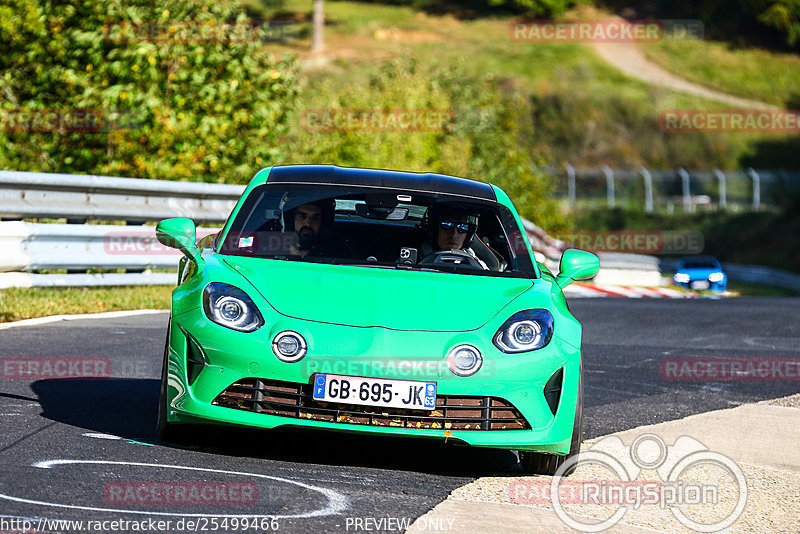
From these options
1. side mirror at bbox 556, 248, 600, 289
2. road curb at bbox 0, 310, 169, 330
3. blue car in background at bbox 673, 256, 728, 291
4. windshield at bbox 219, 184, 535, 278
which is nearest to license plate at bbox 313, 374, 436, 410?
windshield at bbox 219, 184, 535, 278

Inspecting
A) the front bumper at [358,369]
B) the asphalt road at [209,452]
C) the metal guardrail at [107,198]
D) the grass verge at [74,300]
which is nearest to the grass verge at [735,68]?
the metal guardrail at [107,198]

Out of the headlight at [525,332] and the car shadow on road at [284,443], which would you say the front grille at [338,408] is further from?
the headlight at [525,332]

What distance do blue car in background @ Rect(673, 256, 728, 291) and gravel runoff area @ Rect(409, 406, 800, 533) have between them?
2637 cm

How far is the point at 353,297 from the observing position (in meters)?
5.70

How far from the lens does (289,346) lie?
546 centimetres

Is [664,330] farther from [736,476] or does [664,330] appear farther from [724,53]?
[724,53]

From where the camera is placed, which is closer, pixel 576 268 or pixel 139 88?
pixel 576 268

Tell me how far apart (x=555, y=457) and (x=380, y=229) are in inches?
76.9

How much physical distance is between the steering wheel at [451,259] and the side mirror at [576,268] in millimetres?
474

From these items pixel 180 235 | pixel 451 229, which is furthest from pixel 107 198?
pixel 451 229

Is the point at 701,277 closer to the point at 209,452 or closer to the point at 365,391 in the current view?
the point at 209,452

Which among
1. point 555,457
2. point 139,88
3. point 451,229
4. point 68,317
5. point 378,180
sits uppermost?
point 139,88

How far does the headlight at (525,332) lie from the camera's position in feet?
18.6

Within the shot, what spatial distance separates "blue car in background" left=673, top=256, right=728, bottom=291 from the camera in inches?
1323
